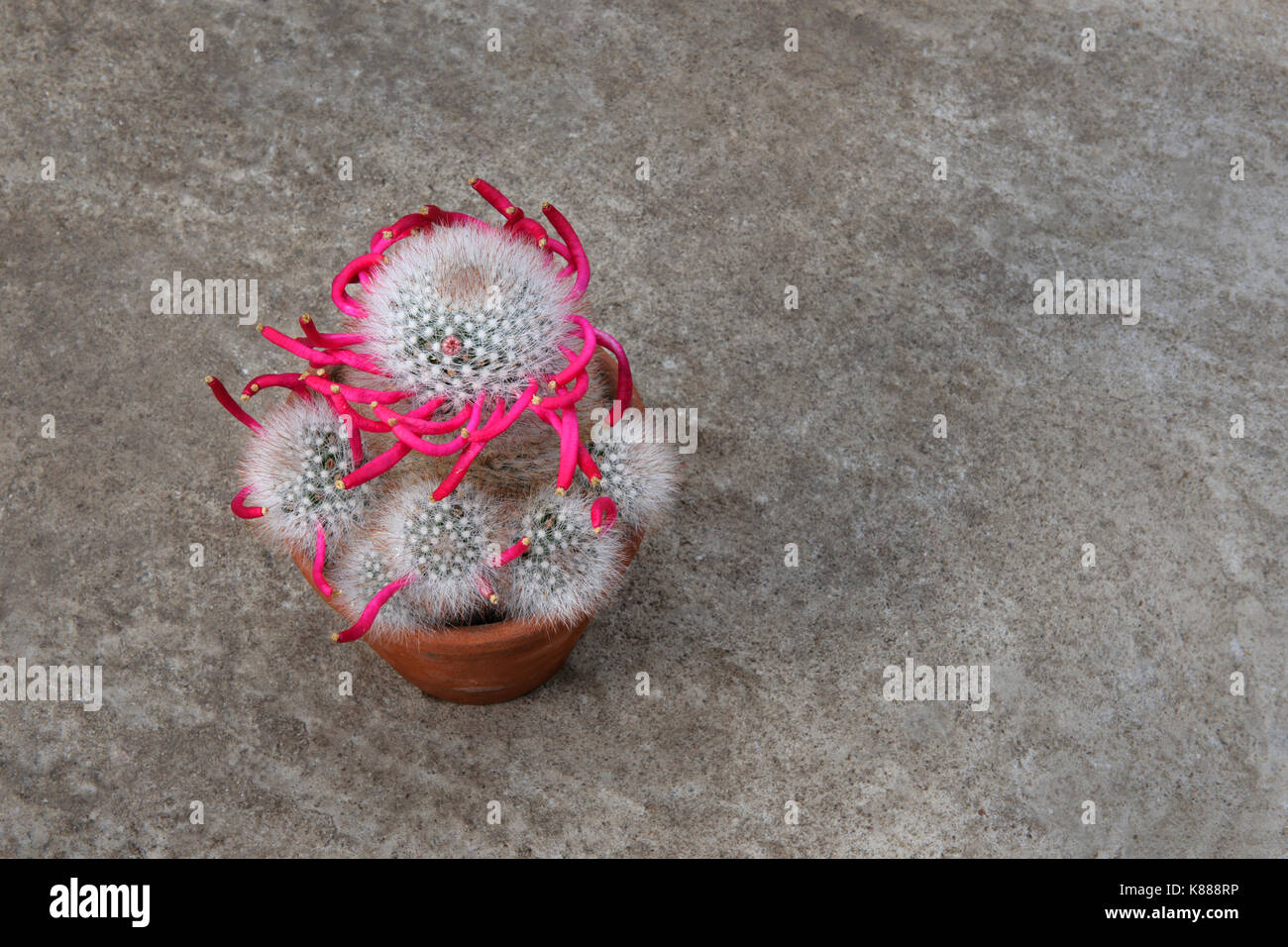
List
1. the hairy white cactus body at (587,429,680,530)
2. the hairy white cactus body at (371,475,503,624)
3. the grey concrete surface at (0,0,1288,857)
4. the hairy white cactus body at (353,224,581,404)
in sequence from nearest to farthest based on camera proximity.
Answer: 1. the hairy white cactus body at (353,224,581,404)
2. the hairy white cactus body at (371,475,503,624)
3. the hairy white cactus body at (587,429,680,530)
4. the grey concrete surface at (0,0,1288,857)

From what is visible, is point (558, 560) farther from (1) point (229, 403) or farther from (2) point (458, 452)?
(1) point (229, 403)

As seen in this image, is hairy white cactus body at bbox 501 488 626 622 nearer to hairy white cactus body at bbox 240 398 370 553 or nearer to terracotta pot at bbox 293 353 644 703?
terracotta pot at bbox 293 353 644 703

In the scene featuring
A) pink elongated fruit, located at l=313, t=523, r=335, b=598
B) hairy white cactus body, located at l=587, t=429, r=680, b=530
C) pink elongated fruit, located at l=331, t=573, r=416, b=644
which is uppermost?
hairy white cactus body, located at l=587, t=429, r=680, b=530

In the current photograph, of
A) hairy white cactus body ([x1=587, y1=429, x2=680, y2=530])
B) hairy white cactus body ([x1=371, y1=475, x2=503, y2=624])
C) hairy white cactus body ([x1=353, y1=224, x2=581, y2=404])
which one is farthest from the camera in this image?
hairy white cactus body ([x1=587, y1=429, x2=680, y2=530])

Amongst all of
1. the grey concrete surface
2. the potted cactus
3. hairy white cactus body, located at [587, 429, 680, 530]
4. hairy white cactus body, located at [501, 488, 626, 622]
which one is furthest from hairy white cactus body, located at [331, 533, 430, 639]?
the grey concrete surface

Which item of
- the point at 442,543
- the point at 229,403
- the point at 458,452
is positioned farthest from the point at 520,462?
the point at 229,403
